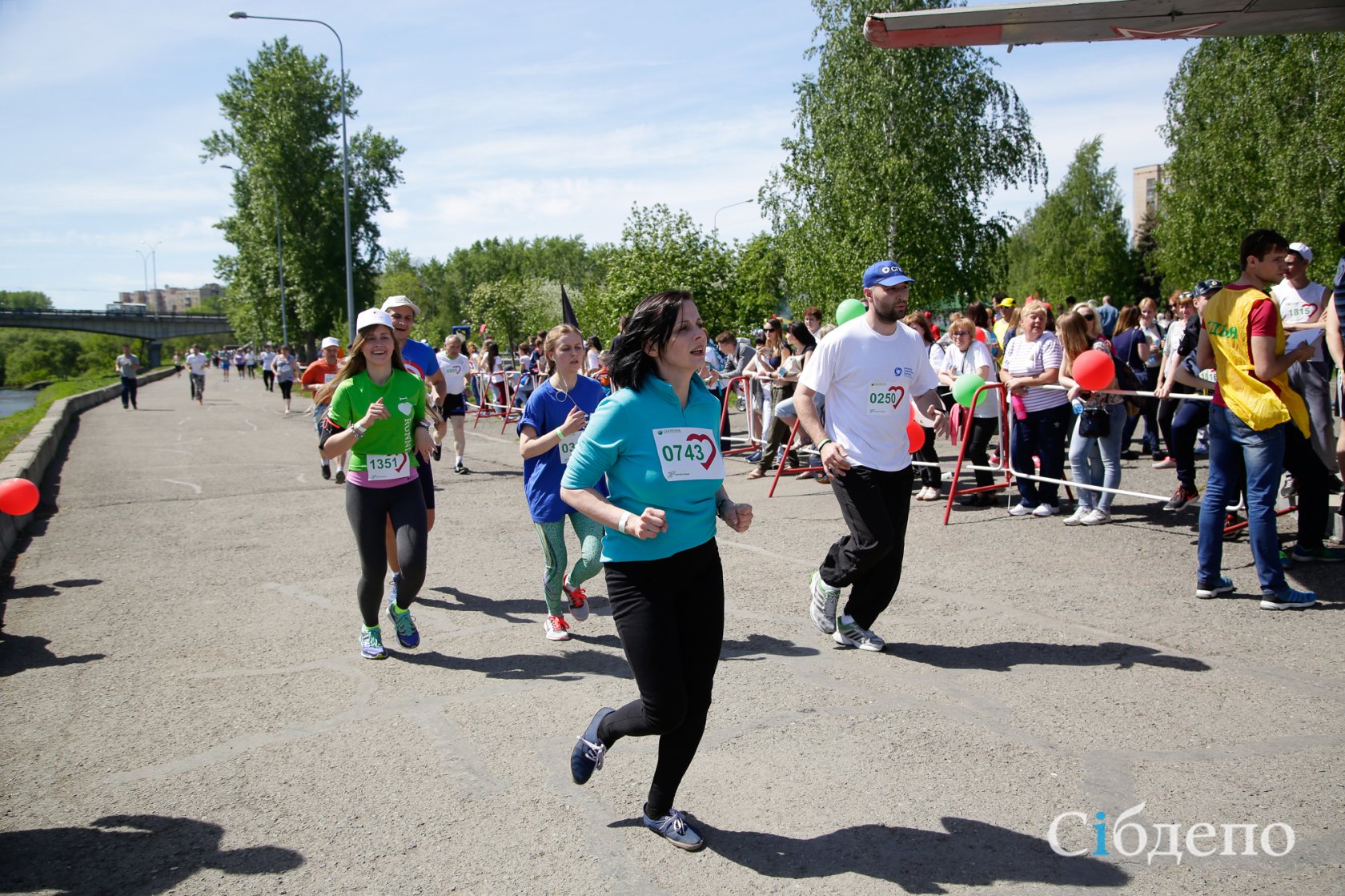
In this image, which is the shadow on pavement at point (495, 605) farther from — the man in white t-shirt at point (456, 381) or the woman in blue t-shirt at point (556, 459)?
the man in white t-shirt at point (456, 381)

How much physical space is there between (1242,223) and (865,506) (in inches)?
1321

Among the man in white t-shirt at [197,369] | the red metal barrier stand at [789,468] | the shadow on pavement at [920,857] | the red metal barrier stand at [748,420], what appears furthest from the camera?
the man in white t-shirt at [197,369]

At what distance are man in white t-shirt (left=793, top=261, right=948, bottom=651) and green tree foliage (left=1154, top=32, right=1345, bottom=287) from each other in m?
26.8

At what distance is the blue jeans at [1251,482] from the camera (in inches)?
230

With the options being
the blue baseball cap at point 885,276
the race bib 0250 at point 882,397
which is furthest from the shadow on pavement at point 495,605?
the blue baseball cap at point 885,276

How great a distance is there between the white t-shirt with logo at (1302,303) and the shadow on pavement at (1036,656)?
138 inches

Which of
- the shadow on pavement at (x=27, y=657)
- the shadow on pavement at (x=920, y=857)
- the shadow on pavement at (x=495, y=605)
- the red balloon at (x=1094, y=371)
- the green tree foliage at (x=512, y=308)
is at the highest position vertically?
the green tree foliage at (x=512, y=308)

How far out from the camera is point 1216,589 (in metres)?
6.41

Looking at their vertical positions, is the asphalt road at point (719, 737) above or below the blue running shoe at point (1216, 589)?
below

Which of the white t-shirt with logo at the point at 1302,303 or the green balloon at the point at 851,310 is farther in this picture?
the green balloon at the point at 851,310

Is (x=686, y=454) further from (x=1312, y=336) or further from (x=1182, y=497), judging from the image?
(x=1182, y=497)

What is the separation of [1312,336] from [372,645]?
22.2 ft

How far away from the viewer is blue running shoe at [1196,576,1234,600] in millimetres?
6402

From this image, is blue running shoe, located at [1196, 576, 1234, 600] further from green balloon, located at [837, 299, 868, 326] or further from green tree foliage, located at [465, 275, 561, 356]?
green tree foliage, located at [465, 275, 561, 356]
